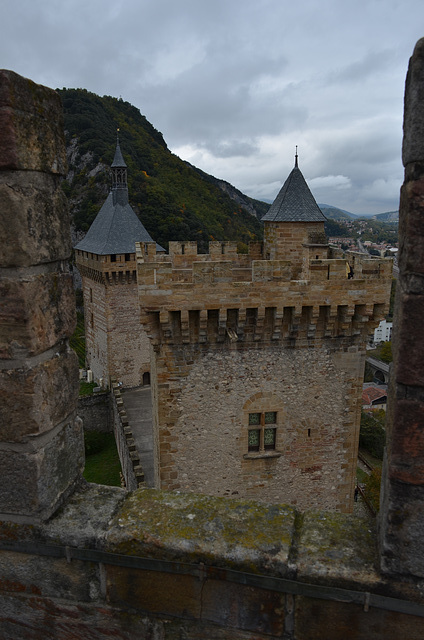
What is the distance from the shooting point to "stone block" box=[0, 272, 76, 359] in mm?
2586

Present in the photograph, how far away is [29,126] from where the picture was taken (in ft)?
8.55

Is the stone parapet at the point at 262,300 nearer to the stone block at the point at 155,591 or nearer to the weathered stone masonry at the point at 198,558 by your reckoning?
the weathered stone masonry at the point at 198,558

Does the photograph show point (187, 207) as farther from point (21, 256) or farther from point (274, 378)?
point (21, 256)

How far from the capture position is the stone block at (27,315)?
2.59 metres

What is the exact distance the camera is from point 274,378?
8.21 metres

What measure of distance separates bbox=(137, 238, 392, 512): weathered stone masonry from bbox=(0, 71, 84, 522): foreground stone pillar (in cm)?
433

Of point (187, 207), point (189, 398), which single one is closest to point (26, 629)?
point (189, 398)

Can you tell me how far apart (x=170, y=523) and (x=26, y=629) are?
3.45 ft

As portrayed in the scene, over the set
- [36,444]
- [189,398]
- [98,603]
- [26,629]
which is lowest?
[189,398]

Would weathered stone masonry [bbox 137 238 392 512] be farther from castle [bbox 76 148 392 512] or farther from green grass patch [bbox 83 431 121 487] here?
green grass patch [bbox 83 431 121 487]

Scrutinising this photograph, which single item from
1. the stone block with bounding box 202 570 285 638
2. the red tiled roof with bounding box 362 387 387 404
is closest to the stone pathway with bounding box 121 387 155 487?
the stone block with bounding box 202 570 285 638

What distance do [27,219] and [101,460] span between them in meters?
21.0

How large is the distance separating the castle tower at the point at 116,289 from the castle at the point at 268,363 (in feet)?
53.9

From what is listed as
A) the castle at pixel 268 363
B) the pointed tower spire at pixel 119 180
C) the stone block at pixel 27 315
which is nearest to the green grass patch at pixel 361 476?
the castle at pixel 268 363
